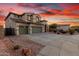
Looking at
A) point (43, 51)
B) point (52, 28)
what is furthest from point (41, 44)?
point (52, 28)

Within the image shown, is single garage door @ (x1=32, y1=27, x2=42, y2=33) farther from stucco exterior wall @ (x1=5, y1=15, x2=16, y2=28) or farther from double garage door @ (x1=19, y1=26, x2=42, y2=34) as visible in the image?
Answer: stucco exterior wall @ (x1=5, y1=15, x2=16, y2=28)

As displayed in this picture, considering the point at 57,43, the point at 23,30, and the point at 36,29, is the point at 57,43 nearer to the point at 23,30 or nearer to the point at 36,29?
the point at 36,29

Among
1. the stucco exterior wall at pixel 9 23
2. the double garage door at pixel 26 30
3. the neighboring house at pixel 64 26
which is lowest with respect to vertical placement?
the double garage door at pixel 26 30

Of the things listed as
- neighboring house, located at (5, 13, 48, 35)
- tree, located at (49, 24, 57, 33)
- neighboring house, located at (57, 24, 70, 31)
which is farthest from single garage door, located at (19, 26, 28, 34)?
neighboring house, located at (57, 24, 70, 31)

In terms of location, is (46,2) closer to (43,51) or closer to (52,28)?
(52,28)

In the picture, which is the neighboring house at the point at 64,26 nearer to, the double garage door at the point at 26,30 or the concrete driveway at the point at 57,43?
the concrete driveway at the point at 57,43

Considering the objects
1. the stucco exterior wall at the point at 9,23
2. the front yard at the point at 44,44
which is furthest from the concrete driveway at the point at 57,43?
the stucco exterior wall at the point at 9,23
